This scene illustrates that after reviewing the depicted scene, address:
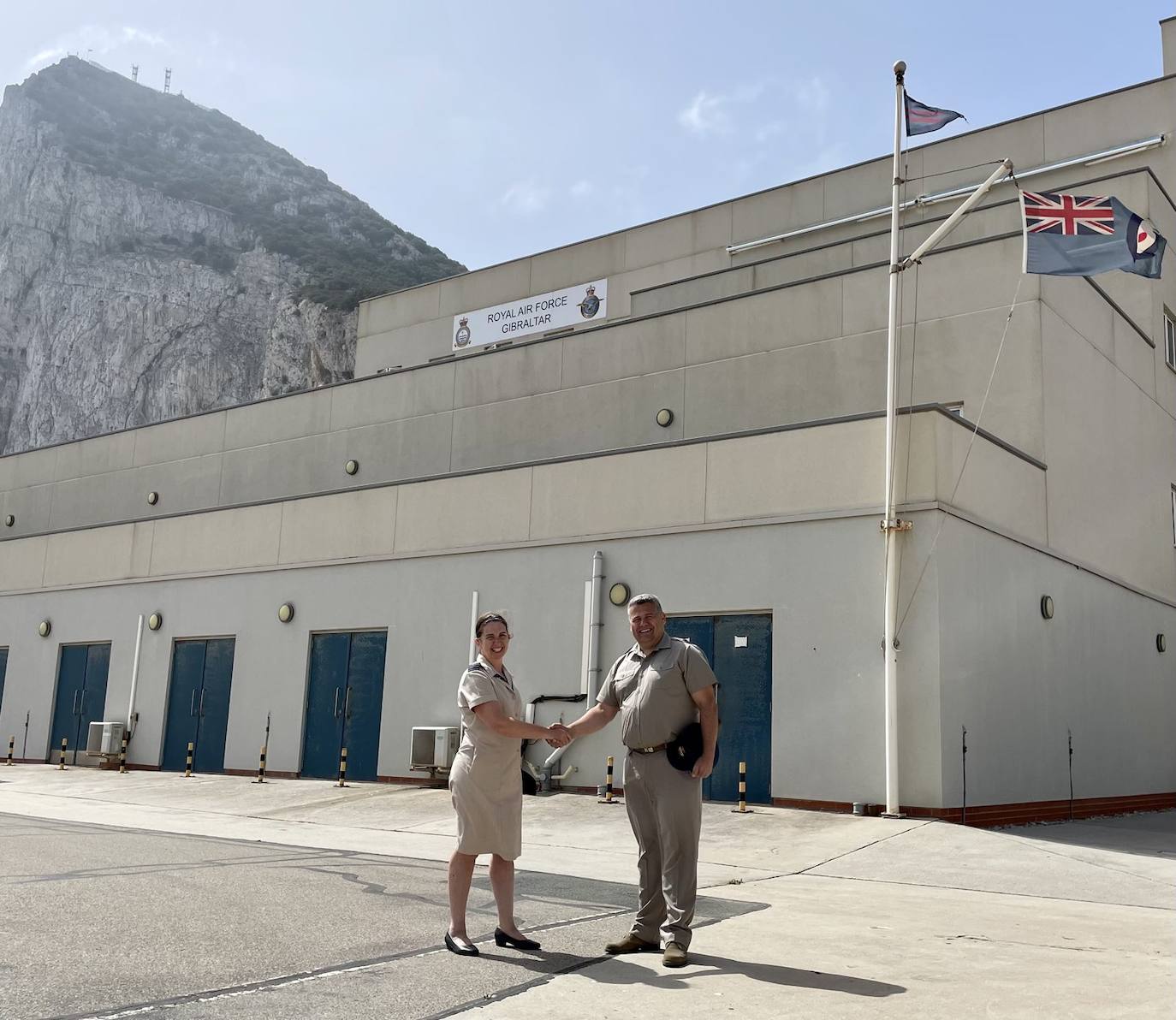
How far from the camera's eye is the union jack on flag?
15.1m

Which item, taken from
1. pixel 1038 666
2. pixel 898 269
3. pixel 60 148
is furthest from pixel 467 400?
pixel 60 148

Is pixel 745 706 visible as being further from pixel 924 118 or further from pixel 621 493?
pixel 924 118

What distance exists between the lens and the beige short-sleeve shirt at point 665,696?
6266 mm

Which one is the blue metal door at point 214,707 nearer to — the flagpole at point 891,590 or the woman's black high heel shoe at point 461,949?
the flagpole at point 891,590

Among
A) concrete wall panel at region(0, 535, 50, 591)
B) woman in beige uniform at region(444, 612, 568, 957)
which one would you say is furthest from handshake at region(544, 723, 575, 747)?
concrete wall panel at region(0, 535, 50, 591)

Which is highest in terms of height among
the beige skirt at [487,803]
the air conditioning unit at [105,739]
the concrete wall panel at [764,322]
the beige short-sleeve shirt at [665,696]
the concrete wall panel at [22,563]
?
the concrete wall panel at [764,322]

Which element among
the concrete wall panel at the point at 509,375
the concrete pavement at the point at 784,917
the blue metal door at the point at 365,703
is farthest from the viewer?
the concrete wall panel at the point at 509,375

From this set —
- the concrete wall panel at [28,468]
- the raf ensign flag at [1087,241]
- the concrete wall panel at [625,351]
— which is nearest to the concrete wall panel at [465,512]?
the concrete wall panel at [625,351]

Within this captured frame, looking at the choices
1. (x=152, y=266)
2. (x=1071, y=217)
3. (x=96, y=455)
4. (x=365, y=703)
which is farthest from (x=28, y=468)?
(x=152, y=266)

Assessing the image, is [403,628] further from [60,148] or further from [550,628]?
[60,148]

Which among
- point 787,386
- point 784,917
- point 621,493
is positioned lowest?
point 784,917

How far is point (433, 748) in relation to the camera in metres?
18.8

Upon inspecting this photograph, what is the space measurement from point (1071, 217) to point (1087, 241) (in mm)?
394

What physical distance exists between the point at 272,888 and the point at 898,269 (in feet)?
41.2
